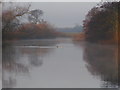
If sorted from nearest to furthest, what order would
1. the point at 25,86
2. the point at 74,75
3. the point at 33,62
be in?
1. the point at 25,86
2. the point at 74,75
3. the point at 33,62

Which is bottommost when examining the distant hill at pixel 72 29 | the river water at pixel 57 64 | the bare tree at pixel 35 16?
the river water at pixel 57 64

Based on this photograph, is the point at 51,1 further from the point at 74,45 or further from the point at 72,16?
the point at 74,45

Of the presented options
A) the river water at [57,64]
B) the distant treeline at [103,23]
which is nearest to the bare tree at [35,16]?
the river water at [57,64]

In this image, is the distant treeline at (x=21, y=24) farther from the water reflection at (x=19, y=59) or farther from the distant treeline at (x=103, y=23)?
the distant treeline at (x=103, y=23)

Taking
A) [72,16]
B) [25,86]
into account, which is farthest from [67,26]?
[25,86]

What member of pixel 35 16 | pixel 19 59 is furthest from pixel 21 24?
pixel 19 59

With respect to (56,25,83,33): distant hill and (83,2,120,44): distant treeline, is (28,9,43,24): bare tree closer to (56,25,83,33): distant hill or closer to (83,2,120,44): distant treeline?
(56,25,83,33): distant hill
